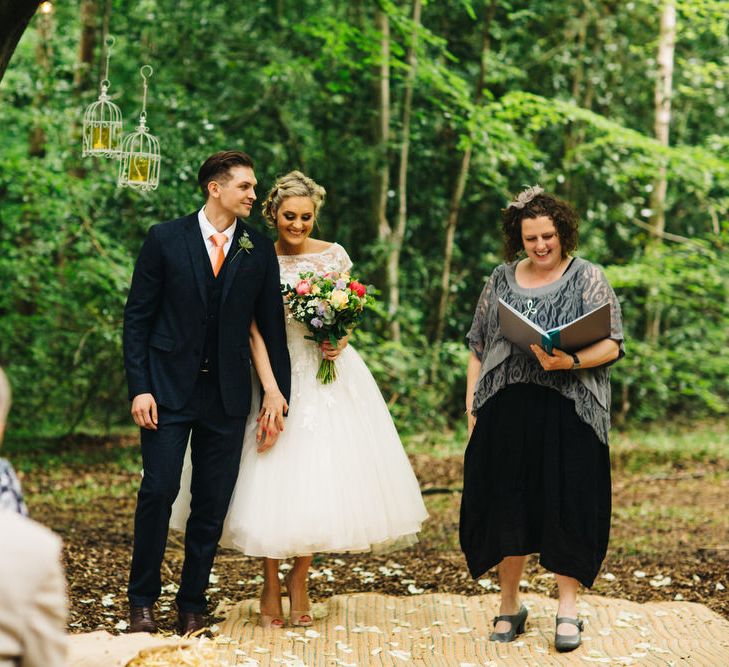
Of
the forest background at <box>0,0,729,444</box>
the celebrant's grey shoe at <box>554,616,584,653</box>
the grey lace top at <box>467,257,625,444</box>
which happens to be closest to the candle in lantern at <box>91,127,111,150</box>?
the grey lace top at <box>467,257,625,444</box>

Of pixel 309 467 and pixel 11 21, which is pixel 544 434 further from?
pixel 11 21

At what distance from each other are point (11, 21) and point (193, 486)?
2.15 m

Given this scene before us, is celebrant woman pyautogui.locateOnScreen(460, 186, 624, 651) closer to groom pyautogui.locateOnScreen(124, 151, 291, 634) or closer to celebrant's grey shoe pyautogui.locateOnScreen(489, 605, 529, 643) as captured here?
celebrant's grey shoe pyautogui.locateOnScreen(489, 605, 529, 643)

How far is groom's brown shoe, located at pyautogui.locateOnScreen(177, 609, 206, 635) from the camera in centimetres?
457

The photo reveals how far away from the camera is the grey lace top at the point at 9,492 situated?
2383 millimetres

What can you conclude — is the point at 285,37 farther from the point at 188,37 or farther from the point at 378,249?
the point at 378,249

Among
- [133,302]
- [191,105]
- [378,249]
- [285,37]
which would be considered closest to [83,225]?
[191,105]

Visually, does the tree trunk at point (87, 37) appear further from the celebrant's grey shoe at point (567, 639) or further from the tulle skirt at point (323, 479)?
the celebrant's grey shoe at point (567, 639)

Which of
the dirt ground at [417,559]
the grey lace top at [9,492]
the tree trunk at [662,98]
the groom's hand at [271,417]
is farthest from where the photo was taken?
the tree trunk at [662,98]

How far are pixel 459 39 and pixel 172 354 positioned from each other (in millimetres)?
9954

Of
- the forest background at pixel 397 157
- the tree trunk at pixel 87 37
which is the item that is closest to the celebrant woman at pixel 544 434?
the forest background at pixel 397 157

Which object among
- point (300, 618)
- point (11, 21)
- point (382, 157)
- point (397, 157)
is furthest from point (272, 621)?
point (397, 157)

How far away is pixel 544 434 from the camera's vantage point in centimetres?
461

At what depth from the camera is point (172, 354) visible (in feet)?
14.6
